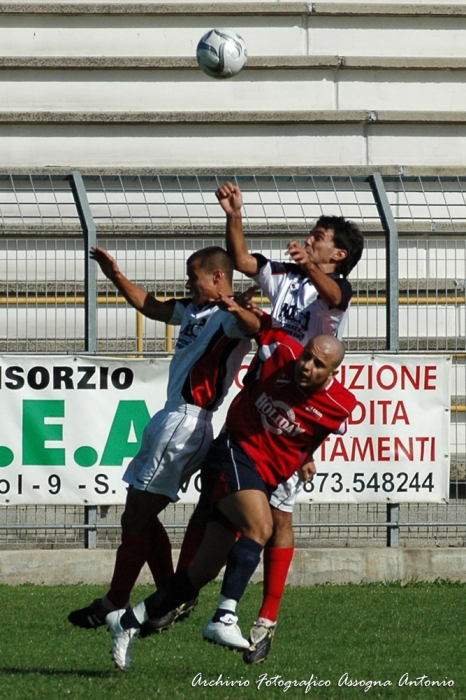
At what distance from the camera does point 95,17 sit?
15.3 metres

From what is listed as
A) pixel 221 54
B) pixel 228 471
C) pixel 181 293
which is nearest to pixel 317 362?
pixel 228 471

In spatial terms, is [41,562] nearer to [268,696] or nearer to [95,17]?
[268,696]

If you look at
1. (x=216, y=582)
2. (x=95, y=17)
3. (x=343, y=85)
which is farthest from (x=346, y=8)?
(x=216, y=582)

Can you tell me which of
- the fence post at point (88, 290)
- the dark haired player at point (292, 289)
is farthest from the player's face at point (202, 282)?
the fence post at point (88, 290)

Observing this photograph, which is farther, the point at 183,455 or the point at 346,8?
the point at 346,8

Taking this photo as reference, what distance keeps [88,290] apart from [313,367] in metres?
3.93

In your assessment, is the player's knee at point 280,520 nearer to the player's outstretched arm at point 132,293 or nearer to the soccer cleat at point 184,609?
the soccer cleat at point 184,609

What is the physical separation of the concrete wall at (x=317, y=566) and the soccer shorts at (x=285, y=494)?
3.19 metres

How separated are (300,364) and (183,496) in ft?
11.9

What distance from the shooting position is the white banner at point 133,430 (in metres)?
8.87

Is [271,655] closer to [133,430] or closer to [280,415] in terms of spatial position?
[280,415]

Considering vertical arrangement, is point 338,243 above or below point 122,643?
above

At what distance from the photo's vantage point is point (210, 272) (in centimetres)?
610

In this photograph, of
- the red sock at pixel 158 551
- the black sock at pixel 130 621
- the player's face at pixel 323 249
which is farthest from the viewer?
the red sock at pixel 158 551
